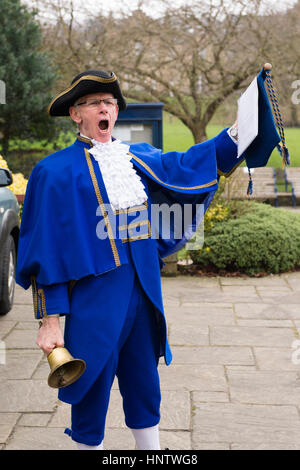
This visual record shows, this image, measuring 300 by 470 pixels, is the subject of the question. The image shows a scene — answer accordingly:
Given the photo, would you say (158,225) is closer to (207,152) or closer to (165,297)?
(207,152)

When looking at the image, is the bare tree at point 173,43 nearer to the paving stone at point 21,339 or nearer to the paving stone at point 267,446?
the paving stone at point 21,339

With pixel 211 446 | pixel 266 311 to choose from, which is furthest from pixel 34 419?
pixel 266 311

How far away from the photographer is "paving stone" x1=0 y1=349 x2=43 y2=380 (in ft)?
14.0

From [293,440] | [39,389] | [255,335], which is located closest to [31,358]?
[39,389]

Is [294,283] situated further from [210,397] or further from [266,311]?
[210,397]

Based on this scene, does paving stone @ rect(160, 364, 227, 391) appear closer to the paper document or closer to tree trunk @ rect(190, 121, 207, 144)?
the paper document

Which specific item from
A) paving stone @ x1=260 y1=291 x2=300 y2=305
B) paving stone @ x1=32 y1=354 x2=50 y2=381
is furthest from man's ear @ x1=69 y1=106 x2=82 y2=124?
paving stone @ x1=260 y1=291 x2=300 y2=305

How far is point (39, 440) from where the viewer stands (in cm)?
332

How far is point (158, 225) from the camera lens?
269 cm

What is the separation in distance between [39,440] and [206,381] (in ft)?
4.22

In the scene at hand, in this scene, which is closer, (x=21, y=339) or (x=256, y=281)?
(x=21, y=339)

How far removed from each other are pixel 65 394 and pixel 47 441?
96 cm

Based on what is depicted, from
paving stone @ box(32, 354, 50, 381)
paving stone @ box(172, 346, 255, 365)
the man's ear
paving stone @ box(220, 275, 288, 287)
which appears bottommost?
paving stone @ box(220, 275, 288, 287)

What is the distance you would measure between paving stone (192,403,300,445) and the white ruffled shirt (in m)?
1.55
